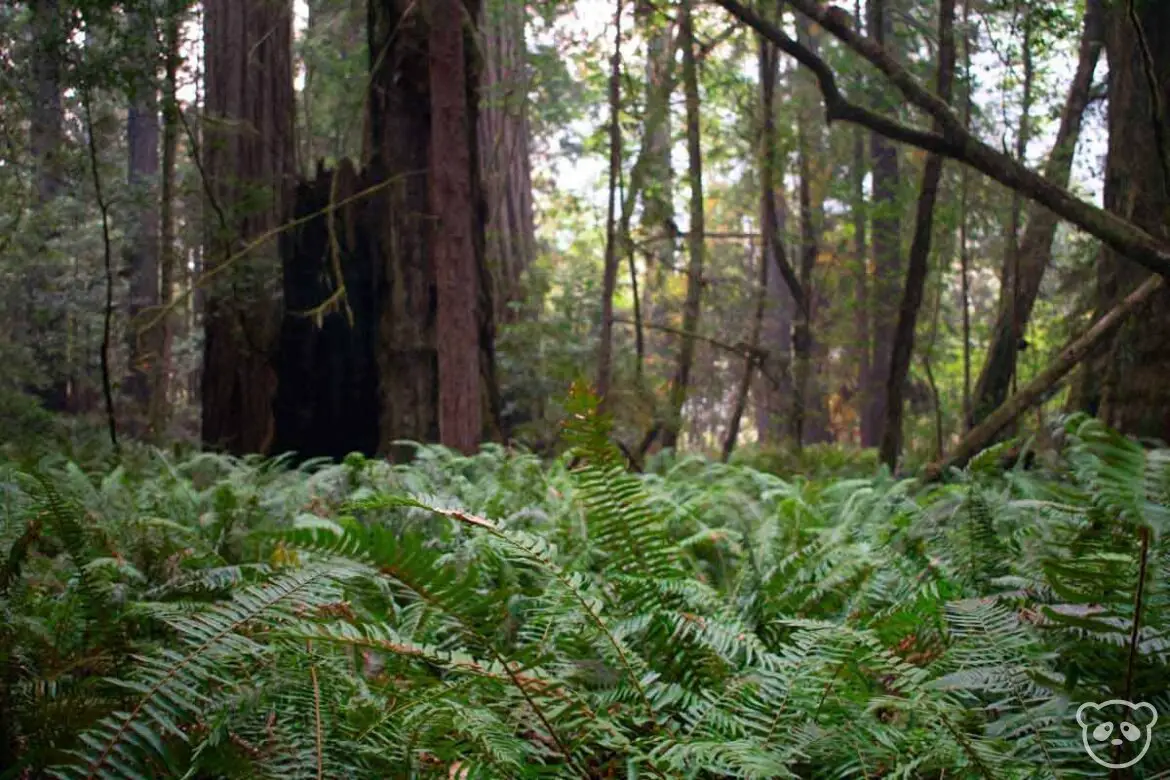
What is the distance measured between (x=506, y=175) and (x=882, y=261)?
5.85 m

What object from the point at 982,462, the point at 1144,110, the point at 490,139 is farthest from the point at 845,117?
the point at 490,139

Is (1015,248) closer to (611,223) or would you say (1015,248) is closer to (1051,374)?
(611,223)

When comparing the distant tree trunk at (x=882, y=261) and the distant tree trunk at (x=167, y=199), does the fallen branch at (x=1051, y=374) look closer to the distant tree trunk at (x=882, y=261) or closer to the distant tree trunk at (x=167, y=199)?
the distant tree trunk at (x=882, y=261)

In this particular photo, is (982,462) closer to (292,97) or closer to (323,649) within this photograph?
(323,649)

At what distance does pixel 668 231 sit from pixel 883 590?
26.8 feet

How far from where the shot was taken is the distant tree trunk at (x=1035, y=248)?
30.1 feet

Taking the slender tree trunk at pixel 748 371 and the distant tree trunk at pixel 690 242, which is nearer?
the distant tree trunk at pixel 690 242

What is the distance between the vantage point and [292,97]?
11211mm

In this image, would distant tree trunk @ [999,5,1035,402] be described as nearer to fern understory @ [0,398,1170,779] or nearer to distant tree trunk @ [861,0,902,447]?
distant tree trunk @ [861,0,902,447]

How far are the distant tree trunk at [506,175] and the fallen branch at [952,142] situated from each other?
21.7 ft

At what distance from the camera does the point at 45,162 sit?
7.85 meters

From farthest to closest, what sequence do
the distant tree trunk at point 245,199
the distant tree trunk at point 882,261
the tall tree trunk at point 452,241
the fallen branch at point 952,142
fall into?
the distant tree trunk at point 882,261, the distant tree trunk at point 245,199, the tall tree trunk at point 452,241, the fallen branch at point 952,142

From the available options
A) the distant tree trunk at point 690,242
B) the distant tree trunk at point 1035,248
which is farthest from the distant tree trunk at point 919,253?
the distant tree trunk at point 690,242

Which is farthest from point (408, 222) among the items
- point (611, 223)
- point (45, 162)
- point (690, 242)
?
point (690, 242)
